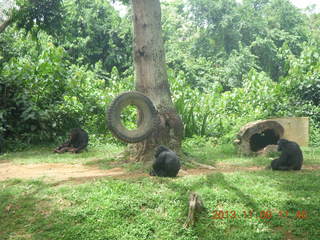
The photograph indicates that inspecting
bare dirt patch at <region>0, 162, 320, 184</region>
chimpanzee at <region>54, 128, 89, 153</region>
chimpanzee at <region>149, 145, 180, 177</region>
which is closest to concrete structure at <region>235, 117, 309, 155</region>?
bare dirt patch at <region>0, 162, 320, 184</region>

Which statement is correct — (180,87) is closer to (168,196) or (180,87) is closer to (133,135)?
(133,135)

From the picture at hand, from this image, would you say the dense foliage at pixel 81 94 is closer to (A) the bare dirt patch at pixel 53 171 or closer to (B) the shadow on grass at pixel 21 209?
(A) the bare dirt patch at pixel 53 171

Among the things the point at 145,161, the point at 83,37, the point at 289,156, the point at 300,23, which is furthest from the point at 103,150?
the point at 300,23

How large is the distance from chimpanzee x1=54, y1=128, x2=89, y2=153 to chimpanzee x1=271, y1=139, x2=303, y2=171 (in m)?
5.76

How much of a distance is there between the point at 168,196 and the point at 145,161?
261 cm

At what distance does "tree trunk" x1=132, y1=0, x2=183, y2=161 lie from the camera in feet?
26.4

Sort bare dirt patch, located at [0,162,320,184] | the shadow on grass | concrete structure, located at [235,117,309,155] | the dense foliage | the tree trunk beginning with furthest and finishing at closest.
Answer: the dense foliage
concrete structure, located at [235,117,309,155]
the tree trunk
bare dirt patch, located at [0,162,320,184]
the shadow on grass

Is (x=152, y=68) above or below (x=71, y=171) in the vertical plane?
above

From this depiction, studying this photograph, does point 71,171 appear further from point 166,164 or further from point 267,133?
point 267,133

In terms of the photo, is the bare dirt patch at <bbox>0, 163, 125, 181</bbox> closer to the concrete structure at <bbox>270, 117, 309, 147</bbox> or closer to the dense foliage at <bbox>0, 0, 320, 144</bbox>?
the dense foliage at <bbox>0, 0, 320, 144</bbox>

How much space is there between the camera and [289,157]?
6832 millimetres

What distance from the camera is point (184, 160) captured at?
25.8 feet

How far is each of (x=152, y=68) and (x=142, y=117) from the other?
48.9 inches
